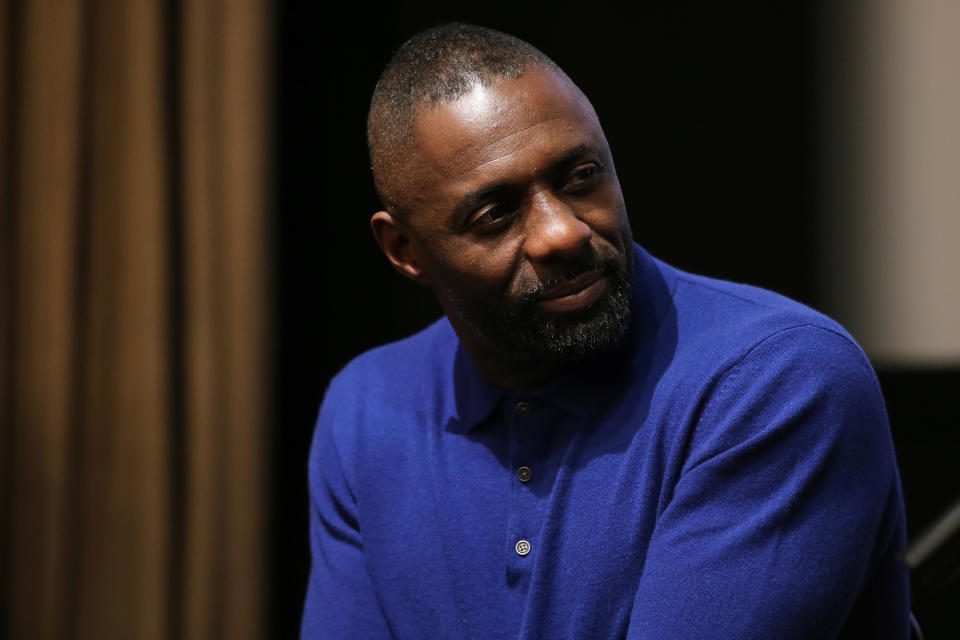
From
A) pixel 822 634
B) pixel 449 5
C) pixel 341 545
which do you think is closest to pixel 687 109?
pixel 449 5

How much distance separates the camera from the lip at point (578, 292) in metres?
1.32

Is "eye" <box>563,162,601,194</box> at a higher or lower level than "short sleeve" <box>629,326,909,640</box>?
higher

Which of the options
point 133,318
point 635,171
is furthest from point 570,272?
point 133,318

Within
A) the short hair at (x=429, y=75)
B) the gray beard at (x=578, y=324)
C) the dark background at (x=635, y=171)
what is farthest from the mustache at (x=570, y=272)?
the dark background at (x=635, y=171)

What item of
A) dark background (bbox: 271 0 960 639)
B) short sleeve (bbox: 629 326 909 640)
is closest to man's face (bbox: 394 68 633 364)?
short sleeve (bbox: 629 326 909 640)

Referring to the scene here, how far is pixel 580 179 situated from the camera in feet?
4.35

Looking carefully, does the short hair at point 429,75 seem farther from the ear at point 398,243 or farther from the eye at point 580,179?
the eye at point 580,179

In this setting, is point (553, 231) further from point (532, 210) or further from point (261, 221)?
point (261, 221)

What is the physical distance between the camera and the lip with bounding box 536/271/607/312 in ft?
4.32

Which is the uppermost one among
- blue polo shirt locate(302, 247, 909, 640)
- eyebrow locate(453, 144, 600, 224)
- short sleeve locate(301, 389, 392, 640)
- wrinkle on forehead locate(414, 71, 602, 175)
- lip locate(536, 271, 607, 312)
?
wrinkle on forehead locate(414, 71, 602, 175)

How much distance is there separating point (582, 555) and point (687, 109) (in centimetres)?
139

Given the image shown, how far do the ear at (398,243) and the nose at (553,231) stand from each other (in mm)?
202

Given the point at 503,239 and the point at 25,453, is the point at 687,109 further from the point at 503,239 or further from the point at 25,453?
the point at 25,453

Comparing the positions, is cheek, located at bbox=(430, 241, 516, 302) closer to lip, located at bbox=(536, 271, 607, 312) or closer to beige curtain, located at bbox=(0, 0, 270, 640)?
lip, located at bbox=(536, 271, 607, 312)
